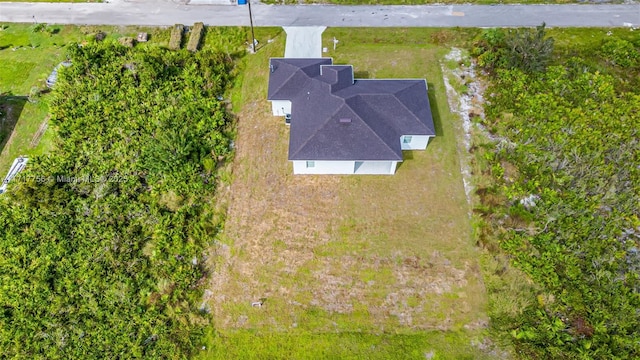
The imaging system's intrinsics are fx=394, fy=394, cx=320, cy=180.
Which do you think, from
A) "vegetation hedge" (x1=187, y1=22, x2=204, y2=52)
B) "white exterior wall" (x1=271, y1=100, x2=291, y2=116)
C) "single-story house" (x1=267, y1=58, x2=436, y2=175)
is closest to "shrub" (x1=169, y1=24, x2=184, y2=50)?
"vegetation hedge" (x1=187, y1=22, x2=204, y2=52)

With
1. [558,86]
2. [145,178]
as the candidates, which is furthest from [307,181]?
[558,86]

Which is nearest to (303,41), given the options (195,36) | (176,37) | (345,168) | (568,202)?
(195,36)

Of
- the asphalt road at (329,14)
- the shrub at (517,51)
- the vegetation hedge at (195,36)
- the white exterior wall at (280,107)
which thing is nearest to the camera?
the white exterior wall at (280,107)

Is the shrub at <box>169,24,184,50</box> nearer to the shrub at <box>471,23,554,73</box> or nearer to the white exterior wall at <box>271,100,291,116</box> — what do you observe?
the white exterior wall at <box>271,100,291,116</box>

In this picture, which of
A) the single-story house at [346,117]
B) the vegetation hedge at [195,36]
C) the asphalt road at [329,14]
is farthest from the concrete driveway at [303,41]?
the vegetation hedge at [195,36]

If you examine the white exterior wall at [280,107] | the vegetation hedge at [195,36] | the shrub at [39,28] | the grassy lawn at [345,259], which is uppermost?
the shrub at [39,28]

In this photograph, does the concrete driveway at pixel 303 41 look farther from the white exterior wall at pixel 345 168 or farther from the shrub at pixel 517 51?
A: the shrub at pixel 517 51

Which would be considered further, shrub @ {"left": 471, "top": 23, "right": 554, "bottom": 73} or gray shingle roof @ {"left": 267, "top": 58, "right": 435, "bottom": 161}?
shrub @ {"left": 471, "top": 23, "right": 554, "bottom": 73}
